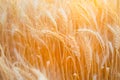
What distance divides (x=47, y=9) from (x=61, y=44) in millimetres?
188

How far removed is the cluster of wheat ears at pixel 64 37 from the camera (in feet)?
3.53

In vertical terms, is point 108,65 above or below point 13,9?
below

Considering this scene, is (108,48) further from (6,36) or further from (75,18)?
(6,36)

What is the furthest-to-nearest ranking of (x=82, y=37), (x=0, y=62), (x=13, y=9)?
(x=13, y=9)
(x=82, y=37)
(x=0, y=62)

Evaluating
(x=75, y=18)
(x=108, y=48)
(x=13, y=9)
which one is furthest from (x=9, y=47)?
(x=108, y=48)

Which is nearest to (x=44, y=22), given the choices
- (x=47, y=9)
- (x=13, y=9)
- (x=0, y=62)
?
(x=47, y=9)

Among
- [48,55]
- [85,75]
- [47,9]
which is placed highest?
[47,9]

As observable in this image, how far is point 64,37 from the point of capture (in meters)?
1.06

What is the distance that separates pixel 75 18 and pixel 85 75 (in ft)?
0.93

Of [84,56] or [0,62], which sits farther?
[84,56]

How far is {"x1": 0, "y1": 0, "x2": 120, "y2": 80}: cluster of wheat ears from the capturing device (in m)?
1.08

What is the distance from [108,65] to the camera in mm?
1155

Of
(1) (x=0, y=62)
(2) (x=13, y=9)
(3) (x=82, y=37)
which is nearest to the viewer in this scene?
(1) (x=0, y=62)

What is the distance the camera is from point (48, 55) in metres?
1.12
